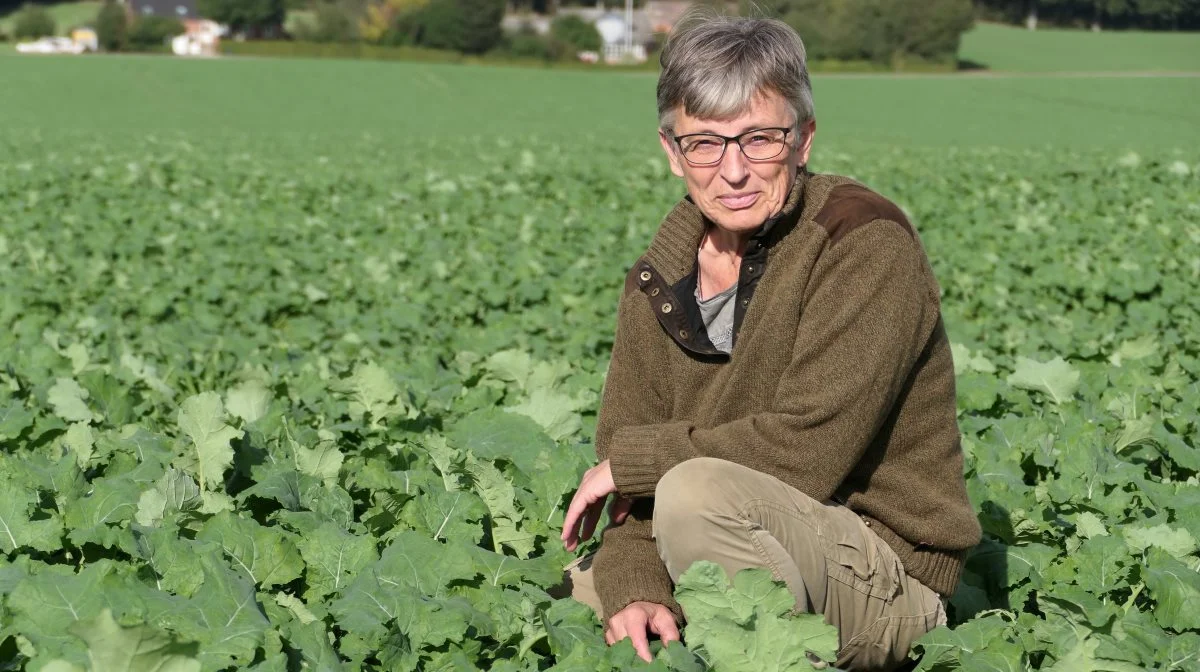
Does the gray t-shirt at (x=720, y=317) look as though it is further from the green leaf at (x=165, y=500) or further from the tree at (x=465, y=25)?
the tree at (x=465, y=25)

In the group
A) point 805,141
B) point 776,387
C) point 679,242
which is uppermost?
point 805,141

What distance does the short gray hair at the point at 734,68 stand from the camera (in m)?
2.93

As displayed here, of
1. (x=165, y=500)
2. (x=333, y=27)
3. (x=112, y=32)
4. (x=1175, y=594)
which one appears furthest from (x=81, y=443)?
(x=112, y=32)

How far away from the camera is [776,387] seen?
2967 millimetres

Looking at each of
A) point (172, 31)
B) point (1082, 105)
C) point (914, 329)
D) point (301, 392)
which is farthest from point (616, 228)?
point (172, 31)

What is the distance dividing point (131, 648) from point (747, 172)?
1532 mm

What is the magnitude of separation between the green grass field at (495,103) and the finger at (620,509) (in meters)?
33.1

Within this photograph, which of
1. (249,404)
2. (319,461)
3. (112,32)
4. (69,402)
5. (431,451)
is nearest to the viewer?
(319,461)

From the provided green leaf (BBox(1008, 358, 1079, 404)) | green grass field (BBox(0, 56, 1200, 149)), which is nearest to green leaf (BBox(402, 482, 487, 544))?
green leaf (BBox(1008, 358, 1079, 404))

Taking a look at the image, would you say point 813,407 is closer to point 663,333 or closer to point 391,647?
point 663,333

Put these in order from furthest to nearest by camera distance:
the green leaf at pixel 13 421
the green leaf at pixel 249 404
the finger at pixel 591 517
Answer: the green leaf at pixel 249 404
the green leaf at pixel 13 421
the finger at pixel 591 517

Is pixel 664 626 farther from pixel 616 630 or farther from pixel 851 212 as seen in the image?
pixel 851 212

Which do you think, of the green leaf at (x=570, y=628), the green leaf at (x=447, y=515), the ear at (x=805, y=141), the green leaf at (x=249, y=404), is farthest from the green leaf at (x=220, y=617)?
the green leaf at (x=249, y=404)

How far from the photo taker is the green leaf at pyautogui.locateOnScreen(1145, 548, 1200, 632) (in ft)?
10.1
